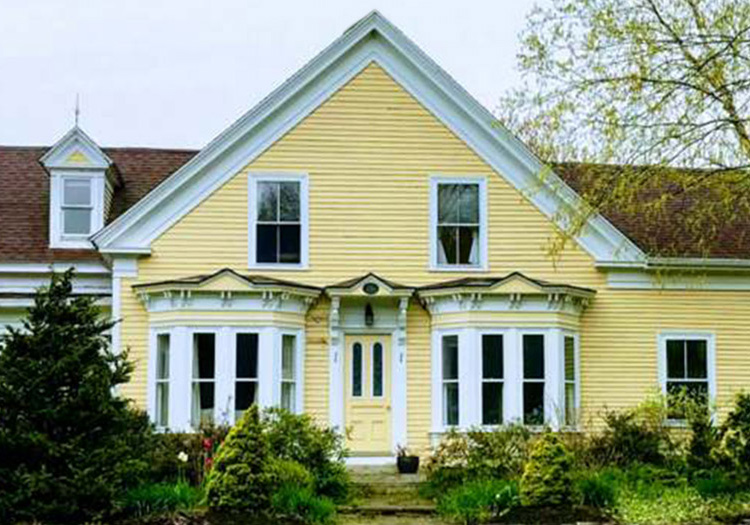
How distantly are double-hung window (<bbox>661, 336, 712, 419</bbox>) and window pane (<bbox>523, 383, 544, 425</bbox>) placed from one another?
2.72 metres

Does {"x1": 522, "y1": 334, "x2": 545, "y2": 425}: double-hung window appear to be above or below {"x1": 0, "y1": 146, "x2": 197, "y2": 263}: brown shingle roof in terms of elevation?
below

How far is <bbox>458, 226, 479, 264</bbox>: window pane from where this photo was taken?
72.1ft

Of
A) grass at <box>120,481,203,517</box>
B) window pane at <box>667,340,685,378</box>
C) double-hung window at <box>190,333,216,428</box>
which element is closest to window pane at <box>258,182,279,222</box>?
double-hung window at <box>190,333,216,428</box>

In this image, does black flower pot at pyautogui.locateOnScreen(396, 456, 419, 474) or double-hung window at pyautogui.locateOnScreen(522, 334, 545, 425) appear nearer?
black flower pot at pyautogui.locateOnScreen(396, 456, 419, 474)

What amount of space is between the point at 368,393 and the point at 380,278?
2109mm

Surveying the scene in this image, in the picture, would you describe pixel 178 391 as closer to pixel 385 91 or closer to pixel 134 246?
pixel 134 246

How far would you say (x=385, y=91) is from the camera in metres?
22.0

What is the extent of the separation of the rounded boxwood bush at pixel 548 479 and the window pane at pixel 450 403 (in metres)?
5.30

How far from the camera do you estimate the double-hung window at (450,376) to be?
70.1 feet

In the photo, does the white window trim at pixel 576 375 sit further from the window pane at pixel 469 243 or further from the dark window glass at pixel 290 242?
the dark window glass at pixel 290 242

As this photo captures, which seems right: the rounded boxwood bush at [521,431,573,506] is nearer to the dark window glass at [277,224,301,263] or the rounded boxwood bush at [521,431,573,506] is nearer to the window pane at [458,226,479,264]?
the window pane at [458,226,479,264]

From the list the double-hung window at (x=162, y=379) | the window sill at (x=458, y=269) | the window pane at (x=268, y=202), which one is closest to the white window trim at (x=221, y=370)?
the double-hung window at (x=162, y=379)

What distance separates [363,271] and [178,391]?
12.8ft

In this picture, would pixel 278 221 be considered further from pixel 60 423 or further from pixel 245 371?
pixel 60 423
